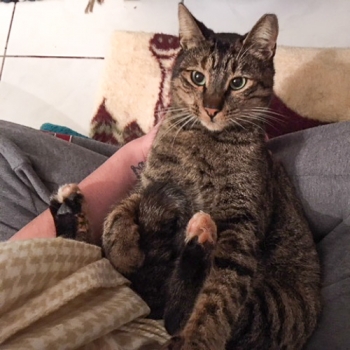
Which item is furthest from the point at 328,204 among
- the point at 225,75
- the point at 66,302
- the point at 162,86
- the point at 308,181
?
the point at 162,86

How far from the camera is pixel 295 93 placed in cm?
144

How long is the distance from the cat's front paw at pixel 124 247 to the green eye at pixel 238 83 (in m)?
0.36

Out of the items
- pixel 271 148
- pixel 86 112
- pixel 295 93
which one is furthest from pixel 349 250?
pixel 86 112

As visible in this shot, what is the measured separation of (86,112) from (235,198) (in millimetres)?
961

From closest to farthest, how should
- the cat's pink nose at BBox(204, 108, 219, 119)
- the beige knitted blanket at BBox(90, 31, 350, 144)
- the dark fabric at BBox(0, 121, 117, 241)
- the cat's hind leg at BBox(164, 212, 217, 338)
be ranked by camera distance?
the cat's hind leg at BBox(164, 212, 217, 338) → the cat's pink nose at BBox(204, 108, 219, 119) → the dark fabric at BBox(0, 121, 117, 241) → the beige knitted blanket at BBox(90, 31, 350, 144)

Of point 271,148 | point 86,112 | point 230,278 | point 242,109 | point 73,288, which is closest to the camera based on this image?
point 73,288

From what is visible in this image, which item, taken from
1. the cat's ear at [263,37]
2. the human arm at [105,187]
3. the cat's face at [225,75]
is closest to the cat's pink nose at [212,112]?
the cat's face at [225,75]

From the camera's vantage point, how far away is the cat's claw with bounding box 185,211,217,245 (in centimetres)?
81

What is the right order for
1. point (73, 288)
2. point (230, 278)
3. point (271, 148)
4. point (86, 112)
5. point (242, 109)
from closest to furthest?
point (73, 288) → point (230, 278) → point (242, 109) → point (271, 148) → point (86, 112)

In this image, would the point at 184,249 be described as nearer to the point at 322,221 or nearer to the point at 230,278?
the point at 230,278

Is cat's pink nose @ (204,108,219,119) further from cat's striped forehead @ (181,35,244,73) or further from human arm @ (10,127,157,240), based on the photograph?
human arm @ (10,127,157,240)

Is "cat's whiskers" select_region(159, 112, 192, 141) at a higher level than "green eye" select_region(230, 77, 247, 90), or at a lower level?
lower

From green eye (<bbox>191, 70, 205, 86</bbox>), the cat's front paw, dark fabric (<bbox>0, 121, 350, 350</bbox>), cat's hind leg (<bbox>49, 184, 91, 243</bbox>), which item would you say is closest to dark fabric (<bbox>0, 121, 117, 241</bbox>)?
dark fabric (<bbox>0, 121, 350, 350</bbox>)

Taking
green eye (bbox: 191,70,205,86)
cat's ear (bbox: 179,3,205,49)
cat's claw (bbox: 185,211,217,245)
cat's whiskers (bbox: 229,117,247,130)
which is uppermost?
cat's ear (bbox: 179,3,205,49)
